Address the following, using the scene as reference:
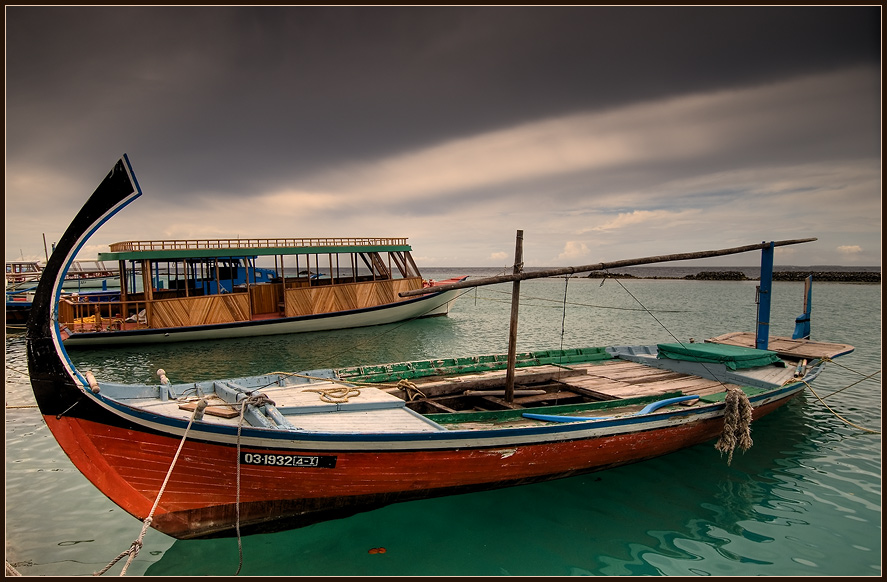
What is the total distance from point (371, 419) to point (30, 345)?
15.0 feet

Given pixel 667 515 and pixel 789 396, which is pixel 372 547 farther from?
pixel 789 396

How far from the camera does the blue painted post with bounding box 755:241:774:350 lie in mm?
11766

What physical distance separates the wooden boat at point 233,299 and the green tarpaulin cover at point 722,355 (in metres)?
11.1

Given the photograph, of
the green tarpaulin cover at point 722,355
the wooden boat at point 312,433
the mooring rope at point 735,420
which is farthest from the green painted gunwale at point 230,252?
the mooring rope at point 735,420

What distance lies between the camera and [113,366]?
18.2 metres

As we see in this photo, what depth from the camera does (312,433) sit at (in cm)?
621

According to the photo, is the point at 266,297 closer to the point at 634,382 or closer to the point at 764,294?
the point at 634,382

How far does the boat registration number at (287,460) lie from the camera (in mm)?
6242

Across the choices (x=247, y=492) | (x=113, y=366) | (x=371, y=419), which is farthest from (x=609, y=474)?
(x=113, y=366)

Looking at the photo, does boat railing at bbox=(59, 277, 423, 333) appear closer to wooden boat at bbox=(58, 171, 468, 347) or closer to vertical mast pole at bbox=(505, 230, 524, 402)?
wooden boat at bbox=(58, 171, 468, 347)

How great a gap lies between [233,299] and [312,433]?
793 inches

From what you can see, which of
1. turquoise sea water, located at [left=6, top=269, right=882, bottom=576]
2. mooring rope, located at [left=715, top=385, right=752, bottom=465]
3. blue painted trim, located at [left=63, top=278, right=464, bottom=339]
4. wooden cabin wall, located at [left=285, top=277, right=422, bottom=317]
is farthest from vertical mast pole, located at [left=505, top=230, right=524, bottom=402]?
wooden cabin wall, located at [left=285, top=277, right=422, bottom=317]

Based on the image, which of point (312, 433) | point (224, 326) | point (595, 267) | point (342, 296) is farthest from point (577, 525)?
point (342, 296)

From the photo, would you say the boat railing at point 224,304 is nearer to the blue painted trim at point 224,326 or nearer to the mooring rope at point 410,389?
Answer: the blue painted trim at point 224,326
